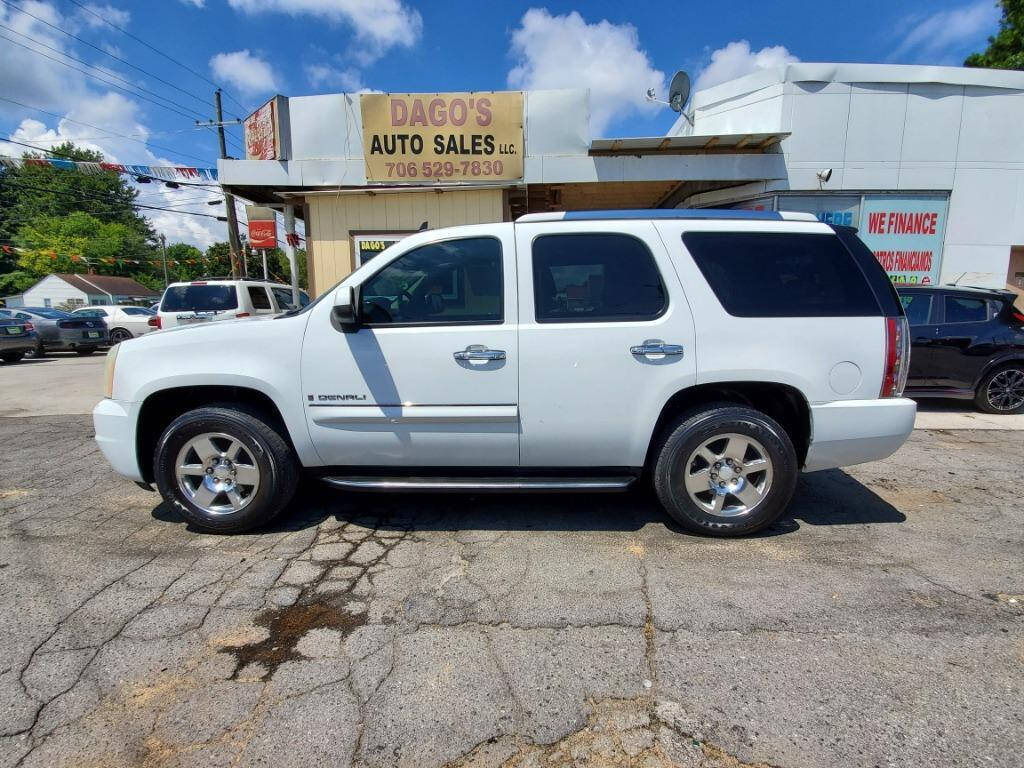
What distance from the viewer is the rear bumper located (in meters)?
3.16

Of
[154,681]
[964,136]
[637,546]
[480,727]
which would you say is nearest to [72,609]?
[154,681]

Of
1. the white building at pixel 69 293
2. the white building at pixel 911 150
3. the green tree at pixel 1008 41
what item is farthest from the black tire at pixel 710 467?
the white building at pixel 69 293

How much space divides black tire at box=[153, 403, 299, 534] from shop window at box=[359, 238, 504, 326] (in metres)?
1.01

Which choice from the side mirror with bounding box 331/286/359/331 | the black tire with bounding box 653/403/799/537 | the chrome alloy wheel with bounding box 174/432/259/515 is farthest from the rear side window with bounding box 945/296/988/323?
the chrome alloy wheel with bounding box 174/432/259/515

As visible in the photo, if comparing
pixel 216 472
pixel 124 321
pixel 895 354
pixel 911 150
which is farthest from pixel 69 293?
pixel 895 354

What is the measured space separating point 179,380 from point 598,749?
3063 millimetres

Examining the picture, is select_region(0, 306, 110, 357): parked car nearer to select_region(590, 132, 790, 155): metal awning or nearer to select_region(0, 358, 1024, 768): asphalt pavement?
select_region(0, 358, 1024, 768): asphalt pavement

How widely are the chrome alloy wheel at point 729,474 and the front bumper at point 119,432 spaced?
3529mm

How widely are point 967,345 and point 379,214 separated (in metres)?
9.10

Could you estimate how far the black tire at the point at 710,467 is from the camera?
3188mm

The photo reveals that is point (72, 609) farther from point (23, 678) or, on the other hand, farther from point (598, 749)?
point (598, 749)

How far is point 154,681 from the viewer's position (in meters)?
2.18

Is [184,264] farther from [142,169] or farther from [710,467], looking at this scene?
[710,467]

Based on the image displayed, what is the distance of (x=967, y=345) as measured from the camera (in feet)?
21.4
